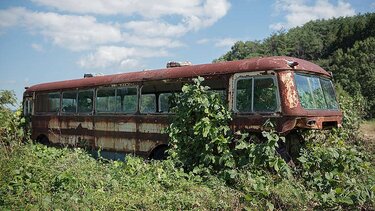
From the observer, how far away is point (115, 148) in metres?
10.2

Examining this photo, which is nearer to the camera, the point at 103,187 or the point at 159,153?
the point at 103,187

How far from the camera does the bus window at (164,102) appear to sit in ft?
29.1

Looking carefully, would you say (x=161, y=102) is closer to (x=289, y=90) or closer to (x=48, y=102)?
(x=289, y=90)

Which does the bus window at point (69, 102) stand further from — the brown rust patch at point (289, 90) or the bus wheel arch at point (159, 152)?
the brown rust patch at point (289, 90)

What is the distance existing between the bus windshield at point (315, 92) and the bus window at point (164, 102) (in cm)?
323

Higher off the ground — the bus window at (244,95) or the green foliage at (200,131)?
the bus window at (244,95)

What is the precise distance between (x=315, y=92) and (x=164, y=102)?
362 centimetres

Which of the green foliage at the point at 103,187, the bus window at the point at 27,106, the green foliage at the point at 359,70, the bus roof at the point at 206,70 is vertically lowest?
the green foliage at the point at 103,187

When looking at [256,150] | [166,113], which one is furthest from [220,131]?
[166,113]

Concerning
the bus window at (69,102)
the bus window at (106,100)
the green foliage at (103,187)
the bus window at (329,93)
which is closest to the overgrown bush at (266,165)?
the green foliage at (103,187)

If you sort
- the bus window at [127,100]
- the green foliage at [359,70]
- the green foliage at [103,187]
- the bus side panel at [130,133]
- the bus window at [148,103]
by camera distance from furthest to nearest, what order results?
1. the green foliage at [359,70]
2. the bus window at [127,100]
3. the bus window at [148,103]
4. the bus side panel at [130,133]
5. the green foliage at [103,187]

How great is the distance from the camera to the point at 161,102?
29.7ft

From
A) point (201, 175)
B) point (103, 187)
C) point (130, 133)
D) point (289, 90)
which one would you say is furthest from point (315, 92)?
point (130, 133)

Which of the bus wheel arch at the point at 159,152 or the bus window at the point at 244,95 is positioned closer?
the bus window at the point at 244,95
